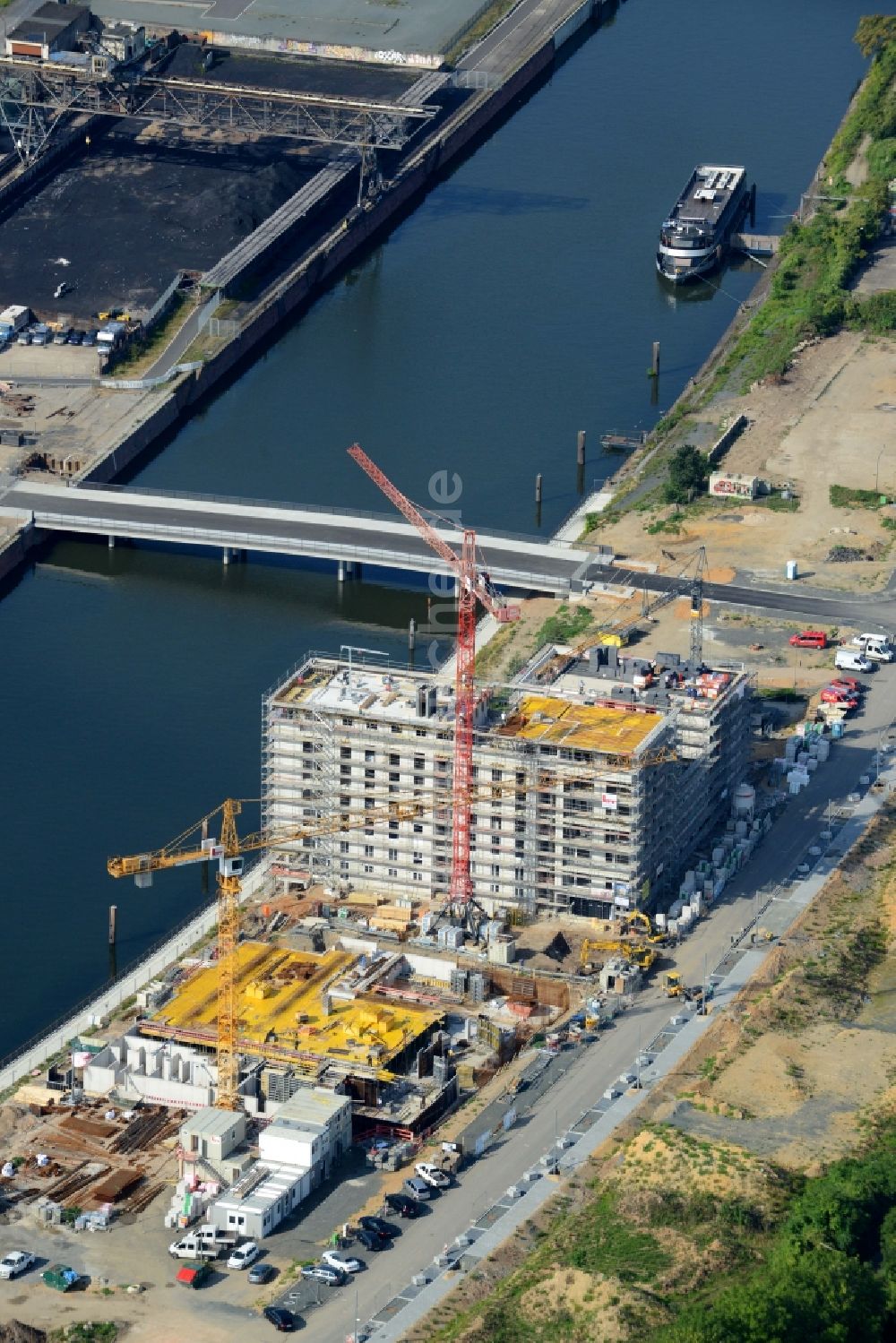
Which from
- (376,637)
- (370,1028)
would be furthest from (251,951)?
(376,637)

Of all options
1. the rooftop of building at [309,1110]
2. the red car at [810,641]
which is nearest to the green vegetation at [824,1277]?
the rooftop of building at [309,1110]

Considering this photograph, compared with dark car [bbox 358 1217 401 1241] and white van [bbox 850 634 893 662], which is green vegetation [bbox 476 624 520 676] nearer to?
white van [bbox 850 634 893 662]

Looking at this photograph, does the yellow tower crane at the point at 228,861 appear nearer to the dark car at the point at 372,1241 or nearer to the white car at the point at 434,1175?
the white car at the point at 434,1175

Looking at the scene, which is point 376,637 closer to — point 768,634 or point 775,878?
point 768,634

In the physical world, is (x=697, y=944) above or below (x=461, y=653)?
below

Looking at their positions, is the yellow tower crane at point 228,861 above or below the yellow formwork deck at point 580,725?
below

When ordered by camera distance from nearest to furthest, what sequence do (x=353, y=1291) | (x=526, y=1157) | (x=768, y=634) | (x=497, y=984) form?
(x=353, y=1291) < (x=526, y=1157) < (x=497, y=984) < (x=768, y=634)

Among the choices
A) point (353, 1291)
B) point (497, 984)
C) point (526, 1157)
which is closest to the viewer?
point (353, 1291)
